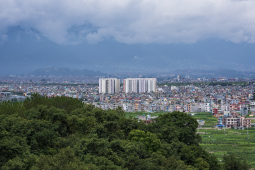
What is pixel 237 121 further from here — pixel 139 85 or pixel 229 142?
pixel 139 85

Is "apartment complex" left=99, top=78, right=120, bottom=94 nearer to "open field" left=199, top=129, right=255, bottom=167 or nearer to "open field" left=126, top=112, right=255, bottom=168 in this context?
"open field" left=126, top=112, right=255, bottom=168

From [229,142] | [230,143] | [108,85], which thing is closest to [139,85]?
[108,85]

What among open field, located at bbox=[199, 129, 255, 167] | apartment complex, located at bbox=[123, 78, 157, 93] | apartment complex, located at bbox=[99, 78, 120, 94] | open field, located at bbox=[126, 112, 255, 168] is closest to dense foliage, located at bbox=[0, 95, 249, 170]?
open field, located at bbox=[126, 112, 255, 168]

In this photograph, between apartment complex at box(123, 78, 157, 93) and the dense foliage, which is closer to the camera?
the dense foliage

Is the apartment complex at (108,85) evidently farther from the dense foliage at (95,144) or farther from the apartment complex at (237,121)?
the dense foliage at (95,144)

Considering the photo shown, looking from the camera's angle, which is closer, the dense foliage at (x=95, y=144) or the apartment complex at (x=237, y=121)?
the dense foliage at (x=95, y=144)

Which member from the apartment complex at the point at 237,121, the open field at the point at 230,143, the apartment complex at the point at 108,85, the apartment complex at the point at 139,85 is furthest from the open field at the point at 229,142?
the apartment complex at the point at 139,85

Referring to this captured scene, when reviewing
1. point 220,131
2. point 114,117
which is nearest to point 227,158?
point 114,117
